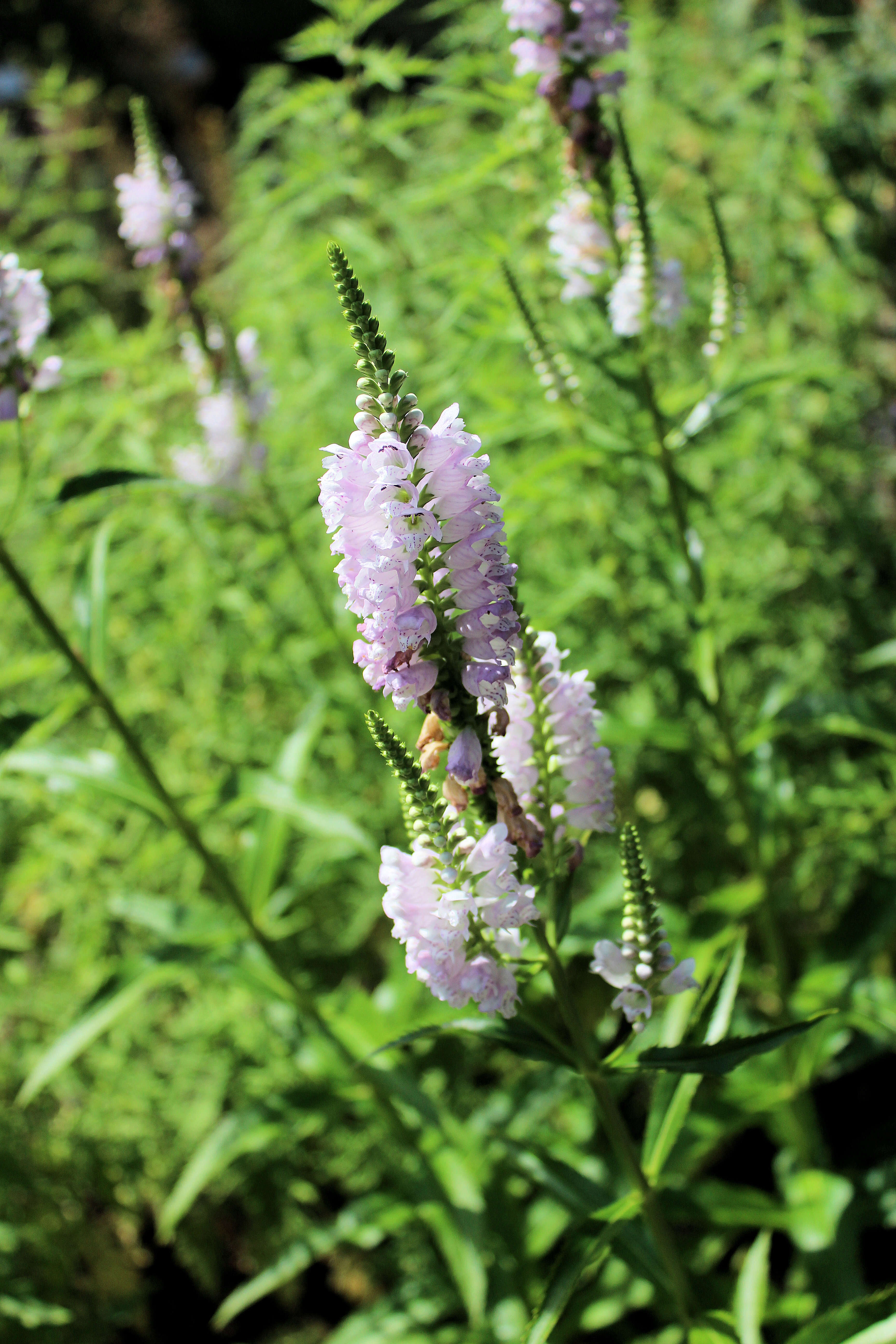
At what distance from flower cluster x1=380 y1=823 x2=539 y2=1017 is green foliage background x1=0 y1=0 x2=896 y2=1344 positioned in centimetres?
78

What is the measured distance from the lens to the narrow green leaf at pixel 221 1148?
2445 mm

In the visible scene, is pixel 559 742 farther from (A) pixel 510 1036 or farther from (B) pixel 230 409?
(B) pixel 230 409

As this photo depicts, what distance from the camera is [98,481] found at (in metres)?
2.20

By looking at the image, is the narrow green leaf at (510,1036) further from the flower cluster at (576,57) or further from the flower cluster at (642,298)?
the flower cluster at (576,57)

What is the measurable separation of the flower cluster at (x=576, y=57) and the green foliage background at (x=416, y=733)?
1.55 ft

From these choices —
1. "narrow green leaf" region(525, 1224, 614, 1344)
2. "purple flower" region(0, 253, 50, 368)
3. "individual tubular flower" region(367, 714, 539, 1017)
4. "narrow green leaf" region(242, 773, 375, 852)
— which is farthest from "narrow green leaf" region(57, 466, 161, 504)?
"narrow green leaf" region(525, 1224, 614, 1344)

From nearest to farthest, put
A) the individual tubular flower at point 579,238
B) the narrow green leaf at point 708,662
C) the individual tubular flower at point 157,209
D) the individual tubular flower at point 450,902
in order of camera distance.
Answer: the individual tubular flower at point 450,902 < the narrow green leaf at point 708,662 < the individual tubular flower at point 579,238 < the individual tubular flower at point 157,209

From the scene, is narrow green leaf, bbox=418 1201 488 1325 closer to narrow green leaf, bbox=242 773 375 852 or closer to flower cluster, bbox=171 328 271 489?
narrow green leaf, bbox=242 773 375 852

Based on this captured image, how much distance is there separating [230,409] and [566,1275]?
2773 mm

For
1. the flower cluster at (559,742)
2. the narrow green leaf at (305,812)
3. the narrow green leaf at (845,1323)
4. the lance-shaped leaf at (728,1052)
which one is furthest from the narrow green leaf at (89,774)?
the narrow green leaf at (845,1323)

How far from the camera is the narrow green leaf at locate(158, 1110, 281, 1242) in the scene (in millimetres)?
2445

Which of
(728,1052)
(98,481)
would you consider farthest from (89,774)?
(728,1052)

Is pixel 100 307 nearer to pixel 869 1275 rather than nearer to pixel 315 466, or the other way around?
pixel 315 466

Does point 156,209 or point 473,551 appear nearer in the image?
point 473,551
